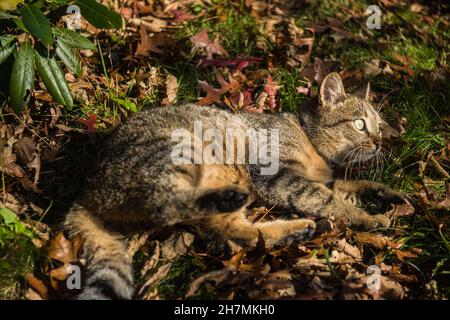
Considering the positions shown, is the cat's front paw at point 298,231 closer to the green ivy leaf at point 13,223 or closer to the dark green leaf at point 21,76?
the green ivy leaf at point 13,223

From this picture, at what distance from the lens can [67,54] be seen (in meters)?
4.11

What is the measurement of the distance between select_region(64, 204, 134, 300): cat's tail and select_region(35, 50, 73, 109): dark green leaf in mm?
900

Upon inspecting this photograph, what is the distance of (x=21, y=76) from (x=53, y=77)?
0.25m

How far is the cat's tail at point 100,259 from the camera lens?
3.27 meters

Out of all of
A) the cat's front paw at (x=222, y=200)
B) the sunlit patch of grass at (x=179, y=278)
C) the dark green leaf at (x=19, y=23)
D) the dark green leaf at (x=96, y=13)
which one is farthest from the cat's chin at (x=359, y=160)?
the dark green leaf at (x=19, y=23)

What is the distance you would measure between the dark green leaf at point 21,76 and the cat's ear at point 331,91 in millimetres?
2536

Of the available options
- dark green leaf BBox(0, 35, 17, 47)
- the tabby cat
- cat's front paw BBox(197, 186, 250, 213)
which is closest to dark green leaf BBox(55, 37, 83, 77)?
dark green leaf BBox(0, 35, 17, 47)

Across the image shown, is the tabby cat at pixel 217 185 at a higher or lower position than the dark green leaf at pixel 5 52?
lower

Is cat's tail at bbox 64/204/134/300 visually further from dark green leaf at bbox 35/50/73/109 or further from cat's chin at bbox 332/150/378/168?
cat's chin at bbox 332/150/378/168

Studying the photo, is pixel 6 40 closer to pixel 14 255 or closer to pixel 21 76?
pixel 21 76

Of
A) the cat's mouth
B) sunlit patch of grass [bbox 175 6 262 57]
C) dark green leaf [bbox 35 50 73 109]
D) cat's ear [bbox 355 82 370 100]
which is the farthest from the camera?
sunlit patch of grass [bbox 175 6 262 57]

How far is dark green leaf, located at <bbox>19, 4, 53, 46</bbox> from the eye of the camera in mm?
3510

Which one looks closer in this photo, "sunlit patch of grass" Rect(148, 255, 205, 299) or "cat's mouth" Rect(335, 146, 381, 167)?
"sunlit patch of grass" Rect(148, 255, 205, 299)

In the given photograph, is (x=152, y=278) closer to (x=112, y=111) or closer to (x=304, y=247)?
(x=304, y=247)
